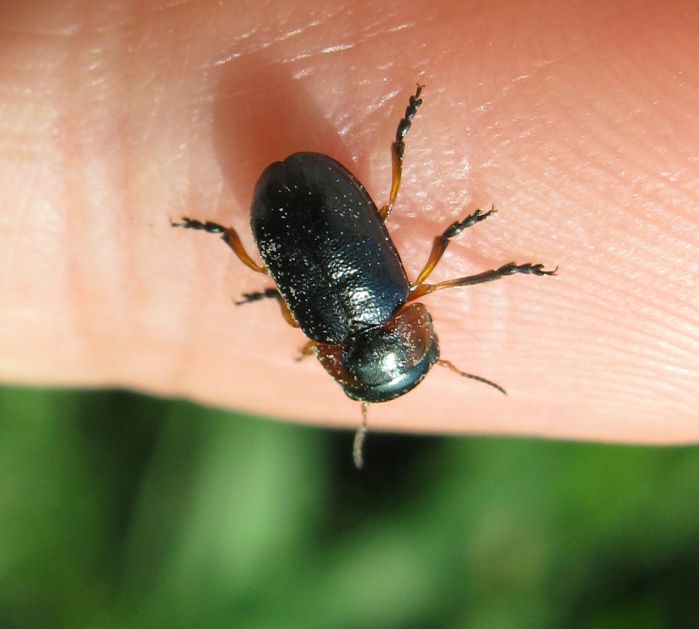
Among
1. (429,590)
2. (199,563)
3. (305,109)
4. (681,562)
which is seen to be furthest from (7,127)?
(681,562)

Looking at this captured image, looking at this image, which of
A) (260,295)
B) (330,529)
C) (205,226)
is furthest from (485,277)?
(330,529)

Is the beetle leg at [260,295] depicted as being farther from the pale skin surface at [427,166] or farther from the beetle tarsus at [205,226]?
the beetle tarsus at [205,226]

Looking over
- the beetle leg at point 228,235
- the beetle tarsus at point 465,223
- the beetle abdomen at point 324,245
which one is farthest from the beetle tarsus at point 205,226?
the beetle tarsus at point 465,223

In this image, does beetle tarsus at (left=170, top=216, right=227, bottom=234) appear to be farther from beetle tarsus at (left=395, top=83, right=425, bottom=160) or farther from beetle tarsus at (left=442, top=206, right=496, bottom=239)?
beetle tarsus at (left=442, top=206, right=496, bottom=239)

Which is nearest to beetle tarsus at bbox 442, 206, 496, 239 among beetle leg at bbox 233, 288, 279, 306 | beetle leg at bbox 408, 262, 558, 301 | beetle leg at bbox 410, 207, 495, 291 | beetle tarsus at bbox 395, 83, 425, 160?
beetle leg at bbox 410, 207, 495, 291

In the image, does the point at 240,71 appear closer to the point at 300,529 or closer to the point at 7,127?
the point at 7,127

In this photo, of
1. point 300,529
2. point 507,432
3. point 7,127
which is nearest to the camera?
point 7,127
